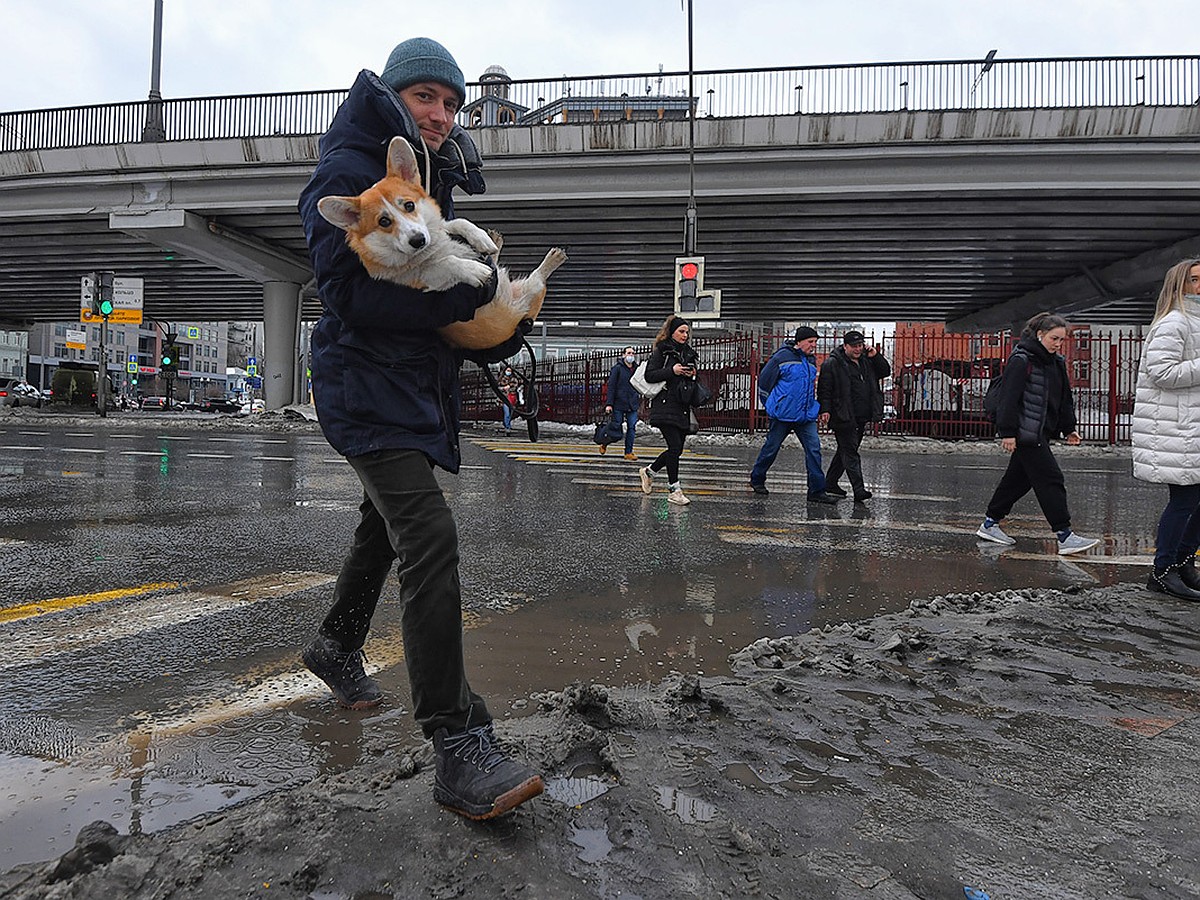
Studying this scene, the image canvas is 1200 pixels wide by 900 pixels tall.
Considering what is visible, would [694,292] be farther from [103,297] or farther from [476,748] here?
[103,297]

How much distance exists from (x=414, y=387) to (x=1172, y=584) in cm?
448

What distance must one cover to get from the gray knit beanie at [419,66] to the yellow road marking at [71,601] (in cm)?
315

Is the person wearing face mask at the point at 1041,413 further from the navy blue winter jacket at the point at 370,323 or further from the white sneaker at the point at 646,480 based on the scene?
the navy blue winter jacket at the point at 370,323

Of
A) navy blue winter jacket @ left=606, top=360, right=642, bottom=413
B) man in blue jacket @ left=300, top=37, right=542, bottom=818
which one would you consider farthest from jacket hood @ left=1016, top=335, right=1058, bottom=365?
navy blue winter jacket @ left=606, top=360, right=642, bottom=413

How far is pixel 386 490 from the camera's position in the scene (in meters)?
2.24

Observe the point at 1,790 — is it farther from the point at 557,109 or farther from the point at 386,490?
the point at 557,109

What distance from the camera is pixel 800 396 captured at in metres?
9.12

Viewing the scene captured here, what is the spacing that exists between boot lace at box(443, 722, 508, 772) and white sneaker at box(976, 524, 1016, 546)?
5.61 m

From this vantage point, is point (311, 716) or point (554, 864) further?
point (311, 716)

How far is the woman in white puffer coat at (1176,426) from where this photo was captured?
15.6 ft

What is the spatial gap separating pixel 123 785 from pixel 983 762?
2.40m

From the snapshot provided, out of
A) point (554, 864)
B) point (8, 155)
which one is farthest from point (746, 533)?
point (8, 155)

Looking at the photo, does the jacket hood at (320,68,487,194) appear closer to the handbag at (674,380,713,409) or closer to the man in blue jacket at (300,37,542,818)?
the man in blue jacket at (300,37,542,818)

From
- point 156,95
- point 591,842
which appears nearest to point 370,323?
point 591,842
